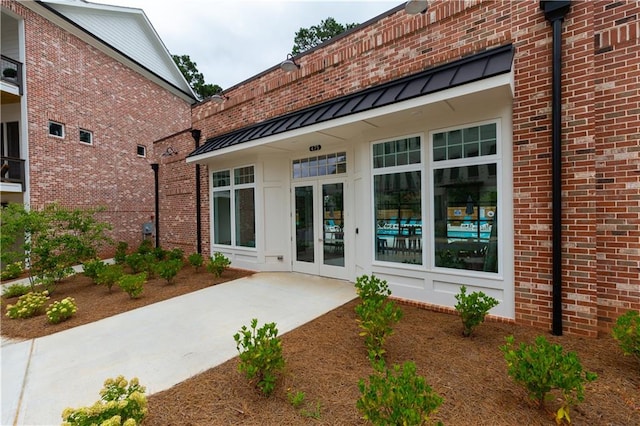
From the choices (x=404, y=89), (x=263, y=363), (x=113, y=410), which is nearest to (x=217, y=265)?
(x=263, y=363)

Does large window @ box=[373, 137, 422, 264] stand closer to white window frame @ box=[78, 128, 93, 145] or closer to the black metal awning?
the black metal awning

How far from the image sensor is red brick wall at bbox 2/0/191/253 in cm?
1037

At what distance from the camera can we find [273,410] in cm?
249

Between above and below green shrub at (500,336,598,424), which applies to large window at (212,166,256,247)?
above

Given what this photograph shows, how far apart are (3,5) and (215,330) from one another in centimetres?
1306

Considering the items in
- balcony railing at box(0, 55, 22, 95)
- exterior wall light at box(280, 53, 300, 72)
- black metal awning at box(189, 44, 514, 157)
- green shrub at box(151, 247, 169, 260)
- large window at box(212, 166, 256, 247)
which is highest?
balcony railing at box(0, 55, 22, 95)

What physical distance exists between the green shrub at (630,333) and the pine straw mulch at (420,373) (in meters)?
0.24

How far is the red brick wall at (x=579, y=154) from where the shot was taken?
3666 mm

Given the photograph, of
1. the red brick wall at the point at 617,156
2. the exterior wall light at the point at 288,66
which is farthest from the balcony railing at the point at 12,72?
the red brick wall at the point at 617,156

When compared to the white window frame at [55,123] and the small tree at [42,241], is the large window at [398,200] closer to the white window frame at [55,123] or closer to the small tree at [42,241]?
the small tree at [42,241]

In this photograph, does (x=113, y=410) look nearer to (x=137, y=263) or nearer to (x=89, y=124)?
(x=137, y=263)

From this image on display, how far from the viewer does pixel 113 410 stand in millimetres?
2145

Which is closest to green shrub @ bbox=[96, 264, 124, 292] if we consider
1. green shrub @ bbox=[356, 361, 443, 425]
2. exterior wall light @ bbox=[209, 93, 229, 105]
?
exterior wall light @ bbox=[209, 93, 229, 105]

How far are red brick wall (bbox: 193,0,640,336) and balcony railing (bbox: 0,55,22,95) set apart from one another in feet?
44.7
